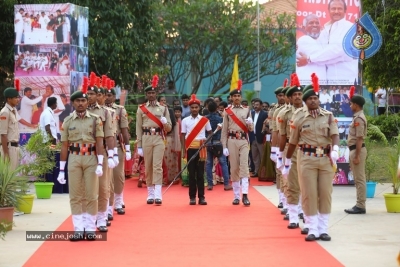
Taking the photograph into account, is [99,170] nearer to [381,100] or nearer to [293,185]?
[293,185]

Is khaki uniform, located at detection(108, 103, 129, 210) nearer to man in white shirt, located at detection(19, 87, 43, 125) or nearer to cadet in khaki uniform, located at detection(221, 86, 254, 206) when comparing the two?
cadet in khaki uniform, located at detection(221, 86, 254, 206)

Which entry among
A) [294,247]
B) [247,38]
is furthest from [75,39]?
[247,38]

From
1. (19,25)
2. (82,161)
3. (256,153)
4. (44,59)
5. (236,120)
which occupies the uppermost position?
(19,25)

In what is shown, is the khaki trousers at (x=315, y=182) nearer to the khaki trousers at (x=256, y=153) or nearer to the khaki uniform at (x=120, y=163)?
the khaki uniform at (x=120, y=163)

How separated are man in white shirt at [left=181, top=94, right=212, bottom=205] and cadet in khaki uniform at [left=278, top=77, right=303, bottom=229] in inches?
118

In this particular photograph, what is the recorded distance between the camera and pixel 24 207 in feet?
47.2

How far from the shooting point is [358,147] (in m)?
14.2

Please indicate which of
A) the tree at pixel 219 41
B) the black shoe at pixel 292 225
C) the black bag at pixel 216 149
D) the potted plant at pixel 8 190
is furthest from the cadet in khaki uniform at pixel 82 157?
the tree at pixel 219 41

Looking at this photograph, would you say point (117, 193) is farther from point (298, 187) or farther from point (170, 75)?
point (170, 75)

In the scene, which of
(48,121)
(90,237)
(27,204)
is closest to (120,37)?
(48,121)

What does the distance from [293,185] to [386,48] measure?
1810 cm

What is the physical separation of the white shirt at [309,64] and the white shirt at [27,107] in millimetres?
5809

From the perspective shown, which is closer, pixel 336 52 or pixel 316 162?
pixel 316 162

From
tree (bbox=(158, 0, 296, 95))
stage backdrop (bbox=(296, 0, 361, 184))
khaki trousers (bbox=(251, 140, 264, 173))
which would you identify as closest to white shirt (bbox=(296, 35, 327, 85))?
stage backdrop (bbox=(296, 0, 361, 184))
